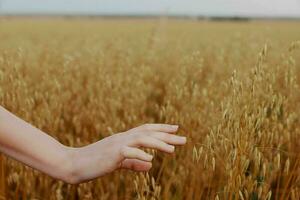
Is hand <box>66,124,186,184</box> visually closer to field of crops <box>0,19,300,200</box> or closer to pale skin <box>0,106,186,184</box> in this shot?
pale skin <box>0,106,186,184</box>

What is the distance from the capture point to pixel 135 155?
74cm

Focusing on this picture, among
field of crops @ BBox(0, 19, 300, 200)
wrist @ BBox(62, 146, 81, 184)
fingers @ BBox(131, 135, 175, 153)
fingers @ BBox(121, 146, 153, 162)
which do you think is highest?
fingers @ BBox(131, 135, 175, 153)

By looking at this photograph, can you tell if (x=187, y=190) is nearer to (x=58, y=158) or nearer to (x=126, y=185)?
(x=126, y=185)

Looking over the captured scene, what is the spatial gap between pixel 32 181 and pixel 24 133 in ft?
2.55

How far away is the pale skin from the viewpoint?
0.77 m

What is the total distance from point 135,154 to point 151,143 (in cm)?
3

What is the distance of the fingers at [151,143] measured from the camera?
74 cm

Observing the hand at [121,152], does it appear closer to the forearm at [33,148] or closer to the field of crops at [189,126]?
the forearm at [33,148]

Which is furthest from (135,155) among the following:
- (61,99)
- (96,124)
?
(61,99)

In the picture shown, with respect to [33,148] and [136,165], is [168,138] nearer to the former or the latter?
[136,165]

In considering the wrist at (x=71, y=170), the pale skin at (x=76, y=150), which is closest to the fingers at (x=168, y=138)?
the pale skin at (x=76, y=150)

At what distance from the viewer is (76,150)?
0.82 meters

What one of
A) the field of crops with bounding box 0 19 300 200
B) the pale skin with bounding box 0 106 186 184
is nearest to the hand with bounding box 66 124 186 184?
the pale skin with bounding box 0 106 186 184

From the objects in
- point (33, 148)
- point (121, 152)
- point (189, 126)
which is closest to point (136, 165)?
point (121, 152)
